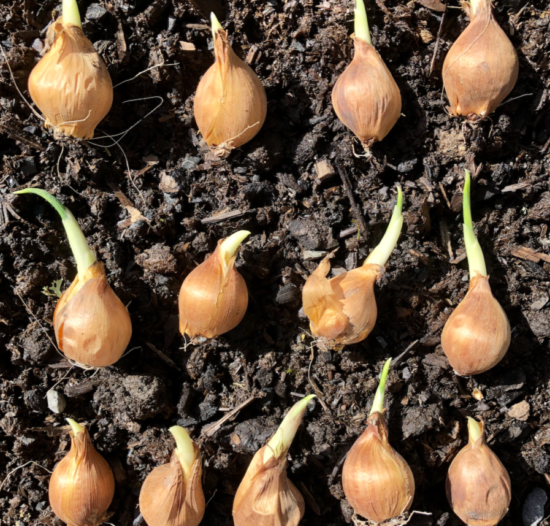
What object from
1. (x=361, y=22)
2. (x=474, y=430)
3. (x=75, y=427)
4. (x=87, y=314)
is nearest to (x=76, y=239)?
(x=87, y=314)

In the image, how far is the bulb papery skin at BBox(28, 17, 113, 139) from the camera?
1.30 metres

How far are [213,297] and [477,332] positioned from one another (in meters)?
0.69

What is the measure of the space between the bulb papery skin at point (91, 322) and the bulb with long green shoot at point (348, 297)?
502 mm

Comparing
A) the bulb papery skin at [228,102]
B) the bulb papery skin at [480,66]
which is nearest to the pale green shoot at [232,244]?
the bulb papery skin at [228,102]

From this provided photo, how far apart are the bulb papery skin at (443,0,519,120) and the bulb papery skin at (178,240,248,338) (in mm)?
758

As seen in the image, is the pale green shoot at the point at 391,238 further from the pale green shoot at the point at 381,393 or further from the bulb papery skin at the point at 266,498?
the bulb papery skin at the point at 266,498

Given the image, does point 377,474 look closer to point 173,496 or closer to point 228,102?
point 173,496

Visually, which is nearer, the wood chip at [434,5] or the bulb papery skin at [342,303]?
the bulb papery skin at [342,303]

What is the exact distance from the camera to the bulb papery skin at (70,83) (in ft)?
4.27

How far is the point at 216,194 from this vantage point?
1.44 meters

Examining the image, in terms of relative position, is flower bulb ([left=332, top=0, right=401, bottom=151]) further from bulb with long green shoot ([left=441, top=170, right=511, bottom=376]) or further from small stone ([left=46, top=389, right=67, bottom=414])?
small stone ([left=46, top=389, right=67, bottom=414])

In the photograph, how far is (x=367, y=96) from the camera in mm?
1318

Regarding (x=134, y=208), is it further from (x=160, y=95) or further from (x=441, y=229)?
(x=441, y=229)

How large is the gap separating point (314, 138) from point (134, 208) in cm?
55
